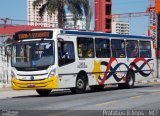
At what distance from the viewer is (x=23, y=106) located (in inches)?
689

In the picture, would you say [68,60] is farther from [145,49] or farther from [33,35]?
[145,49]

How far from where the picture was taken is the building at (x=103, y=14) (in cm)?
8356

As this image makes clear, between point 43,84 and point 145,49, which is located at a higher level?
point 145,49

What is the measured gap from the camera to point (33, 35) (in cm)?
2302

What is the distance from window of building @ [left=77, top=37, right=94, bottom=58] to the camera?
78.7 ft

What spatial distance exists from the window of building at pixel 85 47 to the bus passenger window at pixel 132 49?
3613 mm

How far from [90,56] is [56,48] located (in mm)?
2991

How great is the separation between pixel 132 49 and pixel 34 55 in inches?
306

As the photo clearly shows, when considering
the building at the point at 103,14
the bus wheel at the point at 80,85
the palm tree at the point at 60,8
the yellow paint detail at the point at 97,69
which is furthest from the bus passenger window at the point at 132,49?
the building at the point at 103,14

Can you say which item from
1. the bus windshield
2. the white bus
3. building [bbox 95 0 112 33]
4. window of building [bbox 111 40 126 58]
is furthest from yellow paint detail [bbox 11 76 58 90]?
building [bbox 95 0 112 33]

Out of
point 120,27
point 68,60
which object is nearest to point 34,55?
point 68,60

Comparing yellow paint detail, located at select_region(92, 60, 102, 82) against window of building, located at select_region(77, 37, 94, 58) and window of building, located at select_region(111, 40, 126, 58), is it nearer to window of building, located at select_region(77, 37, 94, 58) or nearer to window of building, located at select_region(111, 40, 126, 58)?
window of building, located at select_region(77, 37, 94, 58)

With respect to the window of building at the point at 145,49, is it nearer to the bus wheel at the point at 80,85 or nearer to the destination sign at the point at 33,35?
the bus wheel at the point at 80,85

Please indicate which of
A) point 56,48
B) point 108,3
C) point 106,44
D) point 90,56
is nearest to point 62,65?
point 56,48
